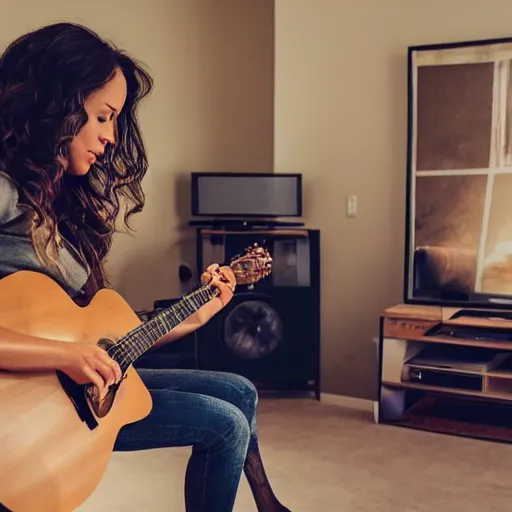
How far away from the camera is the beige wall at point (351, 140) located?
337cm

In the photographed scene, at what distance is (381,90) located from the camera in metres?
3.40

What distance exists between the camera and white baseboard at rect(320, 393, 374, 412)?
346 centimetres

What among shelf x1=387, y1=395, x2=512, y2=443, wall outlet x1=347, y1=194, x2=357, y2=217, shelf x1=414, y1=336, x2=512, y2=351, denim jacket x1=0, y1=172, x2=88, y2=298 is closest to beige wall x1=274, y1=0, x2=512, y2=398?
wall outlet x1=347, y1=194, x2=357, y2=217

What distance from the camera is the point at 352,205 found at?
11.5 ft

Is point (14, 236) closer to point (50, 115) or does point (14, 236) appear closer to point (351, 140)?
point (50, 115)

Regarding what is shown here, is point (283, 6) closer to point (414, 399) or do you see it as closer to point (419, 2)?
point (419, 2)

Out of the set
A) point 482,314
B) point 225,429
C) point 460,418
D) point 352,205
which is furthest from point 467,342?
point 225,429

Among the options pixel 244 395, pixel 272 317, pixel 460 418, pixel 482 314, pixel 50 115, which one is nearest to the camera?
pixel 50 115

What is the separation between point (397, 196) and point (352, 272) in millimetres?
424

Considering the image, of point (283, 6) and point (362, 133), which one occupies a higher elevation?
point (283, 6)

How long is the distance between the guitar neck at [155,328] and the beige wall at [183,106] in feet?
6.44

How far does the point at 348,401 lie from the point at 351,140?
4.08ft

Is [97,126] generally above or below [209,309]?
above

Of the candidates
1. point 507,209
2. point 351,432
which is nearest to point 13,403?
point 351,432
